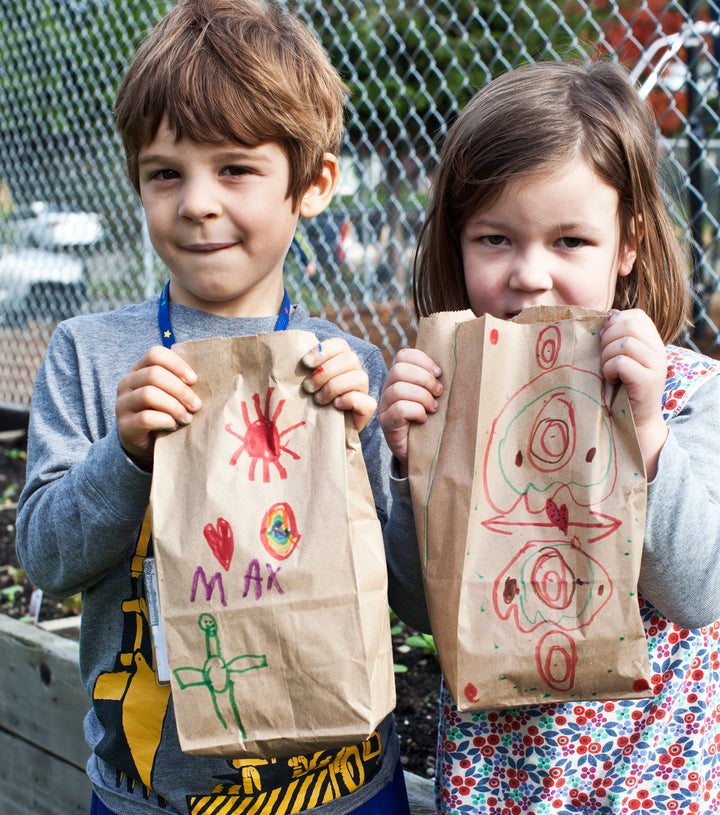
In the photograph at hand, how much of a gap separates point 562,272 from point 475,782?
0.73m

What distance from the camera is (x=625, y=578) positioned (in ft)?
3.51

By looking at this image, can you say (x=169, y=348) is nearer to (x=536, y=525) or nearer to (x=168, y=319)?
(x=168, y=319)

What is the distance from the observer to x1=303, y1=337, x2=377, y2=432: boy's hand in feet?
3.55

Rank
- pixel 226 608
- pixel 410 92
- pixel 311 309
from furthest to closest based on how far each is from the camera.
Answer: pixel 410 92 < pixel 311 309 < pixel 226 608

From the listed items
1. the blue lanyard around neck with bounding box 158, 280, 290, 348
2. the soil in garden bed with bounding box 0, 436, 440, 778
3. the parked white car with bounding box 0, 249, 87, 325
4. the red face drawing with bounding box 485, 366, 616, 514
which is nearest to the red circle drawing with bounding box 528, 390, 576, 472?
the red face drawing with bounding box 485, 366, 616, 514

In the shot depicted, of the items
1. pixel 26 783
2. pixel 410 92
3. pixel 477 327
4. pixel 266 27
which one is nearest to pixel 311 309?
pixel 410 92

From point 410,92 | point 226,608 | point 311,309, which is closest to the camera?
point 226,608

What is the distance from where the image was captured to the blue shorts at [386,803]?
1337mm

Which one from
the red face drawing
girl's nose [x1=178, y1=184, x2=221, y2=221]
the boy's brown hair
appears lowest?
the red face drawing

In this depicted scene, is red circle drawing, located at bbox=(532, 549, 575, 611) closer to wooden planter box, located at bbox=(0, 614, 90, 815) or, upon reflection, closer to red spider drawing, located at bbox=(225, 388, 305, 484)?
red spider drawing, located at bbox=(225, 388, 305, 484)

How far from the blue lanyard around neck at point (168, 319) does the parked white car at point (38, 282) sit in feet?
14.9

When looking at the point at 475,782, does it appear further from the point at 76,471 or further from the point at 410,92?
the point at 410,92

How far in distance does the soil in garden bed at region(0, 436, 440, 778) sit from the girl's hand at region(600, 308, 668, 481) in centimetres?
122

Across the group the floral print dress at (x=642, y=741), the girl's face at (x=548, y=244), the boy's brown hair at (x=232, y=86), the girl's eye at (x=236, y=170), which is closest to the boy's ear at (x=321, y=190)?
the boy's brown hair at (x=232, y=86)
